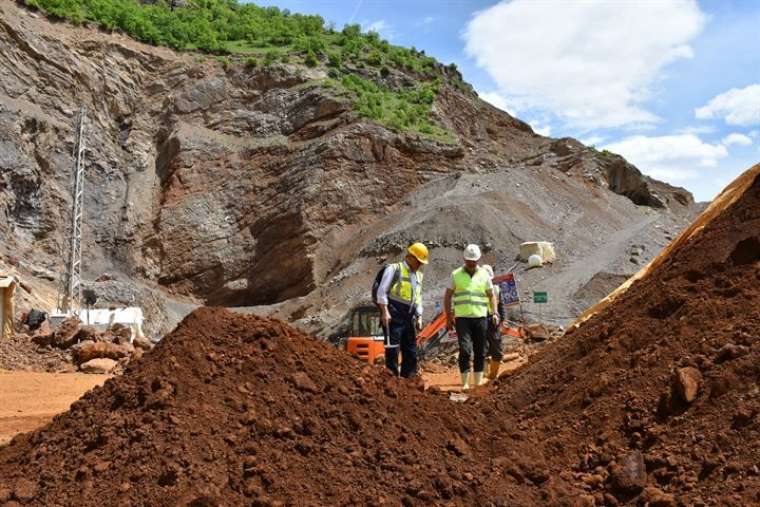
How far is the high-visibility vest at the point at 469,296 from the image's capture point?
8703 millimetres

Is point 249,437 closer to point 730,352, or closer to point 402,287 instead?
point 730,352

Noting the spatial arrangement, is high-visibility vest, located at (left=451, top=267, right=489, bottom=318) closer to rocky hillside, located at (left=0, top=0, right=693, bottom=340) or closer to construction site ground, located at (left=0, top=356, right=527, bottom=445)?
construction site ground, located at (left=0, top=356, right=527, bottom=445)

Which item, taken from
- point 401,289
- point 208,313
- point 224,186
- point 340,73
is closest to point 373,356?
point 401,289

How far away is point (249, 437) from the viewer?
14.4 ft

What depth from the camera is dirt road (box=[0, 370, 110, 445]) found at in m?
8.03

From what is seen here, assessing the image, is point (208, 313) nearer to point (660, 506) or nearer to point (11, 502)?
point (11, 502)

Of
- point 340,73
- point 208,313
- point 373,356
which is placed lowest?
point 373,356

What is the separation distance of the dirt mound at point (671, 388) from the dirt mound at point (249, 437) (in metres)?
0.61

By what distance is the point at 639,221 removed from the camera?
3966 centimetres

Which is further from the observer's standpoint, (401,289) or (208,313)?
(401,289)

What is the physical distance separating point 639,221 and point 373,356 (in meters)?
28.4

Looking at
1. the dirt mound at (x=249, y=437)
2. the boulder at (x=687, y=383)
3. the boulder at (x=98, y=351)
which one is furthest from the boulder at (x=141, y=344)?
the boulder at (x=687, y=383)

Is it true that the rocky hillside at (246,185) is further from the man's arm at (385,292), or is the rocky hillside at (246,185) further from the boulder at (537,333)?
the man's arm at (385,292)

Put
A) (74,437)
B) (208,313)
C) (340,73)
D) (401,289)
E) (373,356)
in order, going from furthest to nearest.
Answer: (340,73) → (373,356) → (401,289) → (208,313) → (74,437)
